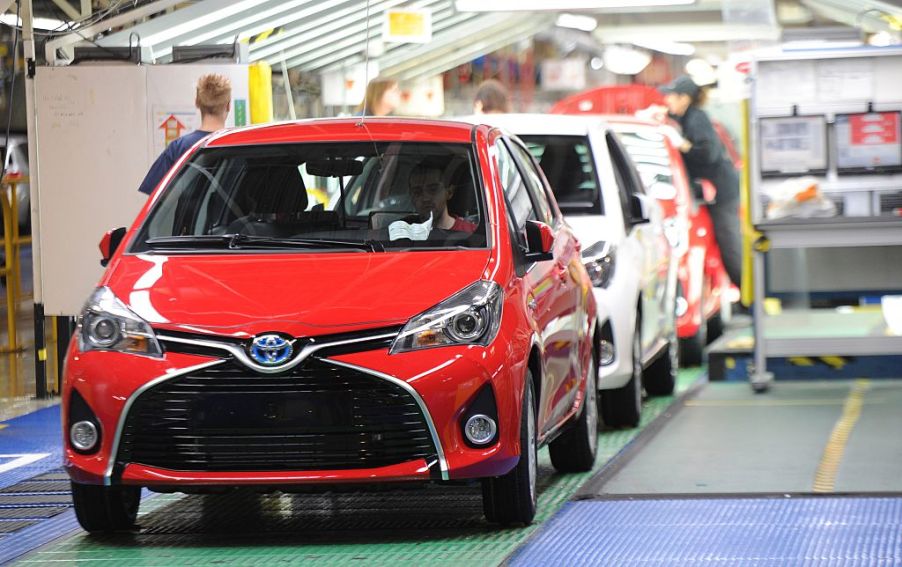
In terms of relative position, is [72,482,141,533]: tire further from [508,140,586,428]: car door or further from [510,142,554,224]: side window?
[510,142,554,224]: side window

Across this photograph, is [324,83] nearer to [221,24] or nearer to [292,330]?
[221,24]

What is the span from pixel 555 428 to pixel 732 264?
9.02 m

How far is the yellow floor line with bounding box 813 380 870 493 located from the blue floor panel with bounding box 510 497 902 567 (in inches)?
21.4

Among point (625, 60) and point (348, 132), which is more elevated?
point (625, 60)

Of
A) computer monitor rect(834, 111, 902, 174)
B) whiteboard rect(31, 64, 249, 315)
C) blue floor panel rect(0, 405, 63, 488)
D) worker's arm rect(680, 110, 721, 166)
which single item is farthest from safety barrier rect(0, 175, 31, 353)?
computer monitor rect(834, 111, 902, 174)

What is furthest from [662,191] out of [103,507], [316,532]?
[103,507]

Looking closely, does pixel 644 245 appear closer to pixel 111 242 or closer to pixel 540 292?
pixel 540 292

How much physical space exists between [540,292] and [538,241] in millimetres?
209

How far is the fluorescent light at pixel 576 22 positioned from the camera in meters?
20.0

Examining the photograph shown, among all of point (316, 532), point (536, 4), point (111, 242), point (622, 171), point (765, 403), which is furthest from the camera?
point (536, 4)

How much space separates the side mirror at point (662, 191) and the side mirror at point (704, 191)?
196 centimetres

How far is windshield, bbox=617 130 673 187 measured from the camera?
45.2 ft

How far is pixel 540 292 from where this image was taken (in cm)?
714

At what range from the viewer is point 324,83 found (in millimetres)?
16703
